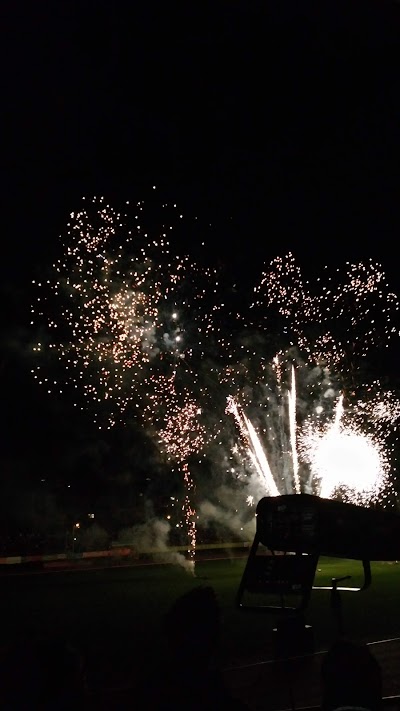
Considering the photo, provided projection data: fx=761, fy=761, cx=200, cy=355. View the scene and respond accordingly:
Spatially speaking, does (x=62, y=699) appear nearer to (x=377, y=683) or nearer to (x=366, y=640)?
(x=377, y=683)

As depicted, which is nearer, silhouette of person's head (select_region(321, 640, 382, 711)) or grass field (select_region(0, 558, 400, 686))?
silhouette of person's head (select_region(321, 640, 382, 711))

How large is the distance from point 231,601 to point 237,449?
17490mm

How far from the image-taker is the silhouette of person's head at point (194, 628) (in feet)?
11.0

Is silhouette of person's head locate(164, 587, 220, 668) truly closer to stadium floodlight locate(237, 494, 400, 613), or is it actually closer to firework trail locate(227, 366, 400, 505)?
stadium floodlight locate(237, 494, 400, 613)

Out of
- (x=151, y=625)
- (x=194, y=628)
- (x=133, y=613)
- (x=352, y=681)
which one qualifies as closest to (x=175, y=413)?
(x=133, y=613)

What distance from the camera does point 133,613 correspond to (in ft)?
56.3

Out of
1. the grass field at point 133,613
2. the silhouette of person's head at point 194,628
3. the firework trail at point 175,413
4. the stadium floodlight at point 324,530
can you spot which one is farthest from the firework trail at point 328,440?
the silhouette of person's head at point 194,628

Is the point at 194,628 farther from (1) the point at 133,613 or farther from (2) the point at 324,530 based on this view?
(1) the point at 133,613

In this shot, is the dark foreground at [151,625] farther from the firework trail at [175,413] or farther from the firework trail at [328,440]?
the firework trail at [175,413]

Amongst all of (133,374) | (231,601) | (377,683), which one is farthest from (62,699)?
(133,374)

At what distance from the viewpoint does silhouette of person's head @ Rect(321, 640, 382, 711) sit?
313 cm

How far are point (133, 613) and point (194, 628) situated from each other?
47.6ft

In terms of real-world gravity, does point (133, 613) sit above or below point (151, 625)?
above

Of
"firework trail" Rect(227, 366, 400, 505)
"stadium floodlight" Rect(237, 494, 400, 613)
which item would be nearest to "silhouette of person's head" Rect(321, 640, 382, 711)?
"stadium floodlight" Rect(237, 494, 400, 613)
